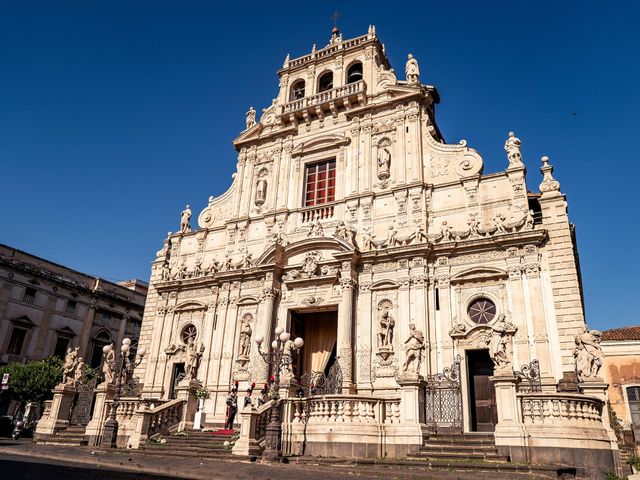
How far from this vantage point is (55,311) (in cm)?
3241

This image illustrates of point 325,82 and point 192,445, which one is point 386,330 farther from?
point 325,82

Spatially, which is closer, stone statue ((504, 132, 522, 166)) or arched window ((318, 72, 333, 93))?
stone statue ((504, 132, 522, 166))

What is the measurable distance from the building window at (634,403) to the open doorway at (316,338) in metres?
13.6

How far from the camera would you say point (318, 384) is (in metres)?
17.7

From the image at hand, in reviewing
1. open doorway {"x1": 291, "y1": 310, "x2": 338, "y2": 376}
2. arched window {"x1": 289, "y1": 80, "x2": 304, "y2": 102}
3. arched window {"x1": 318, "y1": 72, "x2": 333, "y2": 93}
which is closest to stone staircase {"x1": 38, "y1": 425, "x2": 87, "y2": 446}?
open doorway {"x1": 291, "y1": 310, "x2": 338, "y2": 376}

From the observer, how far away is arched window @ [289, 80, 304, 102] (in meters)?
26.1

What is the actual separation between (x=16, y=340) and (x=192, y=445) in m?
21.4

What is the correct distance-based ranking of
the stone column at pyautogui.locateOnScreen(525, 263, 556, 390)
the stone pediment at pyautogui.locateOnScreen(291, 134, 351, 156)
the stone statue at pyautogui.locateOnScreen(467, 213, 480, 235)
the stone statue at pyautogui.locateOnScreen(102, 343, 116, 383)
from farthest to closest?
the stone pediment at pyautogui.locateOnScreen(291, 134, 351, 156) < the stone statue at pyautogui.locateOnScreen(102, 343, 116, 383) < the stone statue at pyautogui.locateOnScreen(467, 213, 480, 235) < the stone column at pyautogui.locateOnScreen(525, 263, 556, 390)

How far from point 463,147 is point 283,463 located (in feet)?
45.7

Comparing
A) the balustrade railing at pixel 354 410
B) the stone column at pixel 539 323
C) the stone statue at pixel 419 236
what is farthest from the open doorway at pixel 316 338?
the stone column at pixel 539 323

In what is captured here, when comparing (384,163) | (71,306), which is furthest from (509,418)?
(71,306)

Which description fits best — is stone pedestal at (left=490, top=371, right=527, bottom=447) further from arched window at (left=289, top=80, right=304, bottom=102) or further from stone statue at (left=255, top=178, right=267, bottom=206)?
arched window at (left=289, top=80, right=304, bottom=102)

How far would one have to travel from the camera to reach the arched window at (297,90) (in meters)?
26.1

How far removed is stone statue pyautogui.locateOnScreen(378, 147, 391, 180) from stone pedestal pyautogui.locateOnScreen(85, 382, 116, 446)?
1348 centimetres
